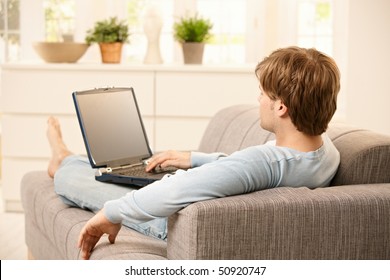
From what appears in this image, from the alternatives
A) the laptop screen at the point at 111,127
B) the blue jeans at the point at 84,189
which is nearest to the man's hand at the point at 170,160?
the blue jeans at the point at 84,189

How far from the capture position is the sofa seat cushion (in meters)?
2.23

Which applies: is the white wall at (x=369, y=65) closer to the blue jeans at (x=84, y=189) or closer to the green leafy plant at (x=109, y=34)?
the green leafy plant at (x=109, y=34)

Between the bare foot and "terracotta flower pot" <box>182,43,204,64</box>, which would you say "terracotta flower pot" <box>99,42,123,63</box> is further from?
the bare foot

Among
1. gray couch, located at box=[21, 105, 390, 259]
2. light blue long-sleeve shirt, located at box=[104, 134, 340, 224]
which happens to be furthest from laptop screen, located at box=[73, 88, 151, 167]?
light blue long-sleeve shirt, located at box=[104, 134, 340, 224]

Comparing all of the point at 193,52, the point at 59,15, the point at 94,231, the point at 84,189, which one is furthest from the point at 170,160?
the point at 59,15

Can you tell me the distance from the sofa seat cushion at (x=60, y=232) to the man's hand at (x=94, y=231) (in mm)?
30

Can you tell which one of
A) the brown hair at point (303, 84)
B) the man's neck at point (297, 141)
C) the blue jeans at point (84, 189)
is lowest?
the blue jeans at point (84, 189)

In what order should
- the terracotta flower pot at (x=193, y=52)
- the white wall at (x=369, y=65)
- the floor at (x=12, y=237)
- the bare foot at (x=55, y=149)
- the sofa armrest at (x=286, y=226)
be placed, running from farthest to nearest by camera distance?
the terracotta flower pot at (x=193, y=52) → the white wall at (x=369, y=65) → the floor at (x=12, y=237) → the bare foot at (x=55, y=149) → the sofa armrest at (x=286, y=226)

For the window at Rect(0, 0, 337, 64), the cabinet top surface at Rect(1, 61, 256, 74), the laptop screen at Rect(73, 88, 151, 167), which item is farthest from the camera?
the window at Rect(0, 0, 337, 64)

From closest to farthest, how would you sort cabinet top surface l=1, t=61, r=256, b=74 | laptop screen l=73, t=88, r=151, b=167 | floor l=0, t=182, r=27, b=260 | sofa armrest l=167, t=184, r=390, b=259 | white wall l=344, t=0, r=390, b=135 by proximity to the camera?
sofa armrest l=167, t=184, r=390, b=259
laptop screen l=73, t=88, r=151, b=167
floor l=0, t=182, r=27, b=260
white wall l=344, t=0, r=390, b=135
cabinet top surface l=1, t=61, r=256, b=74

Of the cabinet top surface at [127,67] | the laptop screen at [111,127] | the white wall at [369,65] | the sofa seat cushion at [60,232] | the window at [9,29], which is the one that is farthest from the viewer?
the window at [9,29]

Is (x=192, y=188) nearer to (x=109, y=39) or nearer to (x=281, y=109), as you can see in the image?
(x=281, y=109)

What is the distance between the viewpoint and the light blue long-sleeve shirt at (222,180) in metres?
1.99

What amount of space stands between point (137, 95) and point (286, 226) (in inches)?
128
